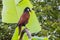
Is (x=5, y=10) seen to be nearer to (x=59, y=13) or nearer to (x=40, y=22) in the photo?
(x=40, y=22)

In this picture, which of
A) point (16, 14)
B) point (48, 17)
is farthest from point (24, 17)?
point (48, 17)

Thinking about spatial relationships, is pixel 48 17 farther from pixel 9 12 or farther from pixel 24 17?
pixel 9 12

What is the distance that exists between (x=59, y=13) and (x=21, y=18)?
1.04 feet

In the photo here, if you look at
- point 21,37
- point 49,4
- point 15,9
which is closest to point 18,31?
point 21,37

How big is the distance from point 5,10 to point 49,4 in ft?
1.22

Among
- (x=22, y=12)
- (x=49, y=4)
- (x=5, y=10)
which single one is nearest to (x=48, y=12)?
(x=49, y=4)

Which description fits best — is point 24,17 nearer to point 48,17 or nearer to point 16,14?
point 16,14

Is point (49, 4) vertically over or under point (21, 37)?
over

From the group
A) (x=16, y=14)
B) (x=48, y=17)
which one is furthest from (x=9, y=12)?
(x=48, y=17)

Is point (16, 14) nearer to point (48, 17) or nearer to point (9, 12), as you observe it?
point (9, 12)

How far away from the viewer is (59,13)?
83.1 inches

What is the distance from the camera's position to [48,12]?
2.13 m

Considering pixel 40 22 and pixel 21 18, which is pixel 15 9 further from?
pixel 40 22

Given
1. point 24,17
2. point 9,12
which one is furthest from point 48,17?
point 9,12
